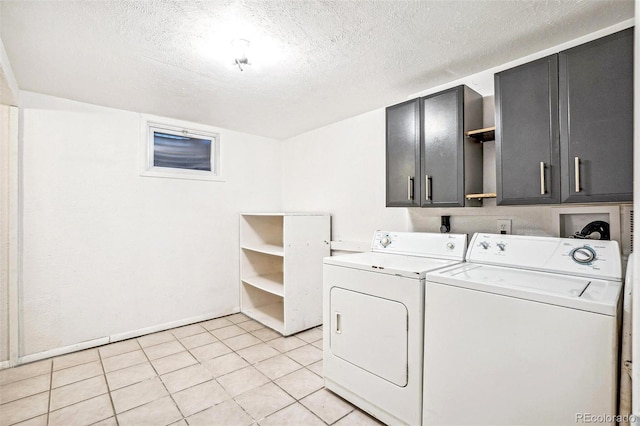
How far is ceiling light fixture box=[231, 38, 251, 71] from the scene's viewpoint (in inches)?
69.8

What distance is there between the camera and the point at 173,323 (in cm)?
321

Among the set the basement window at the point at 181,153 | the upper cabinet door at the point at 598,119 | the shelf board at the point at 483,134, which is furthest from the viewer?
the basement window at the point at 181,153

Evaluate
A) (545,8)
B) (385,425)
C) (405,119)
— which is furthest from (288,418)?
(545,8)

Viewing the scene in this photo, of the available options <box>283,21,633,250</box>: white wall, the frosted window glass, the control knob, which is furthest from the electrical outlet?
the frosted window glass

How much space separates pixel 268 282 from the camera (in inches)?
139

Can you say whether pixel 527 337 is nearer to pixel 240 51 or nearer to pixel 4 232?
pixel 240 51

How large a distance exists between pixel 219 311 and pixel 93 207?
5.51 feet

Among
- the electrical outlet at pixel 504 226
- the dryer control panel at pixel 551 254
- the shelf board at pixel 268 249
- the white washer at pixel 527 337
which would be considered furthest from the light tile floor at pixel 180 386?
the electrical outlet at pixel 504 226

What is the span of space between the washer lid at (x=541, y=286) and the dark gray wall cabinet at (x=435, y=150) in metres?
0.59

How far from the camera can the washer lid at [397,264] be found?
1.68 meters

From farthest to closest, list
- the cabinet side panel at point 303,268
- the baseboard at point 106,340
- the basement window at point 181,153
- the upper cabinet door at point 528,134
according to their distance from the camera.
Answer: the basement window at point 181,153
the cabinet side panel at point 303,268
the baseboard at point 106,340
the upper cabinet door at point 528,134

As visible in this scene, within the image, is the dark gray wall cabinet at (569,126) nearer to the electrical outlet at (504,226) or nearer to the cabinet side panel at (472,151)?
the cabinet side panel at (472,151)

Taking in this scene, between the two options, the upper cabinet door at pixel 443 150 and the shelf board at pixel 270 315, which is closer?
the upper cabinet door at pixel 443 150

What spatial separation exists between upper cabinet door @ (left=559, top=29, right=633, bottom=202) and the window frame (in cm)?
315
